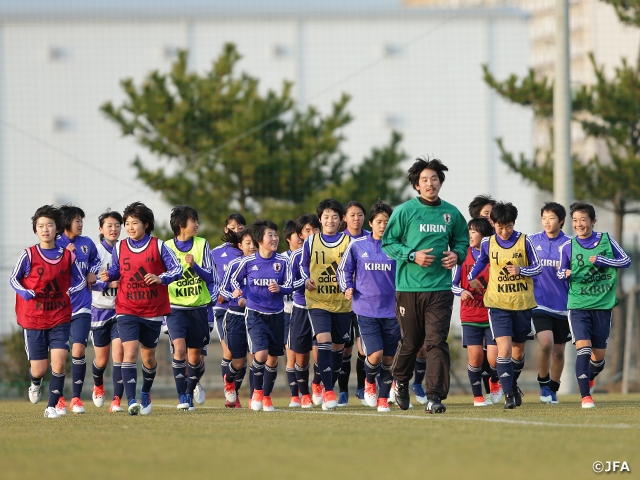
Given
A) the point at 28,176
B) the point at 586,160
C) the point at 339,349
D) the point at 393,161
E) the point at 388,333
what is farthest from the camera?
the point at 28,176

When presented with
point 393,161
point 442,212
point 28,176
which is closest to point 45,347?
point 442,212

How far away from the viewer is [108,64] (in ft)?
130

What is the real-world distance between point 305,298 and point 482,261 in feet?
5.90

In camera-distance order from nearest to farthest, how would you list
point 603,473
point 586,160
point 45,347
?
point 603,473
point 45,347
point 586,160

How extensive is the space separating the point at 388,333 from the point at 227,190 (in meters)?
11.8

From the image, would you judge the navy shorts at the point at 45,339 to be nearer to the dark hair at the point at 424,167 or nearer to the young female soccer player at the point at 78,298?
the young female soccer player at the point at 78,298

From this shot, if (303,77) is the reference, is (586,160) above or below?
below

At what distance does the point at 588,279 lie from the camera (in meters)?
10.6

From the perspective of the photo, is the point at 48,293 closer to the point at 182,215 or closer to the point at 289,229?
the point at 182,215

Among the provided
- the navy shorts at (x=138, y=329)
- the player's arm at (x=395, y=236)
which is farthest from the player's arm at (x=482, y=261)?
the navy shorts at (x=138, y=329)

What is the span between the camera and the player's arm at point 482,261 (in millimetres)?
10633

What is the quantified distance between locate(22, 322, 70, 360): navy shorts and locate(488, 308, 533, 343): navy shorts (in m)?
3.75

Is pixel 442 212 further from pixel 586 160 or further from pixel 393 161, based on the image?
pixel 393 161

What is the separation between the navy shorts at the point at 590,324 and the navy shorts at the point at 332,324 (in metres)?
2.12
